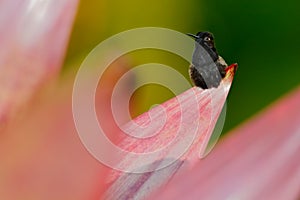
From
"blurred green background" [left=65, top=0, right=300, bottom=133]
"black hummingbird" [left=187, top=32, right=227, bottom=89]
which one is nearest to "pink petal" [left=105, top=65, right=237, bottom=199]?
"black hummingbird" [left=187, top=32, right=227, bottom=89]

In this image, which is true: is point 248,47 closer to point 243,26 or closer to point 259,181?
point 243,26

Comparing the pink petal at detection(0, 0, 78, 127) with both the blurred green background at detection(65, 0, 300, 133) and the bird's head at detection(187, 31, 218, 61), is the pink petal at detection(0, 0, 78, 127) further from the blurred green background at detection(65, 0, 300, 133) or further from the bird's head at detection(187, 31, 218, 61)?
the blurred green background at detection(65, 0, 300, 133)

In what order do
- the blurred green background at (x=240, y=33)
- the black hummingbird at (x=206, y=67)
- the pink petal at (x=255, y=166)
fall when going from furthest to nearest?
the blurred green background at (x=240, y=33) → the black hummingbird at (x=206, y=67) → the pink petal at (x=255, y=166)

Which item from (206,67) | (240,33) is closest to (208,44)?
(206,67)

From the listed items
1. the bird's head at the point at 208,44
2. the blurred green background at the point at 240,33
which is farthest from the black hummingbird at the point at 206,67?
the blurred green background at the point at 240,33

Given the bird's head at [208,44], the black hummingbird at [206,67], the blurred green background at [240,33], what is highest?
the bird's head at [208,44]

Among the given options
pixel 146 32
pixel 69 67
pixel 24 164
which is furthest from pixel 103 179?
pixel 146 32

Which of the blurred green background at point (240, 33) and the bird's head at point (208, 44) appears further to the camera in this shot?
the blurred green background at point (240, 33)

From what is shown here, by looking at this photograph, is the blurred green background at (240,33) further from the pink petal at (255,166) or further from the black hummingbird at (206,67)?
the pink petal at (255,166)
